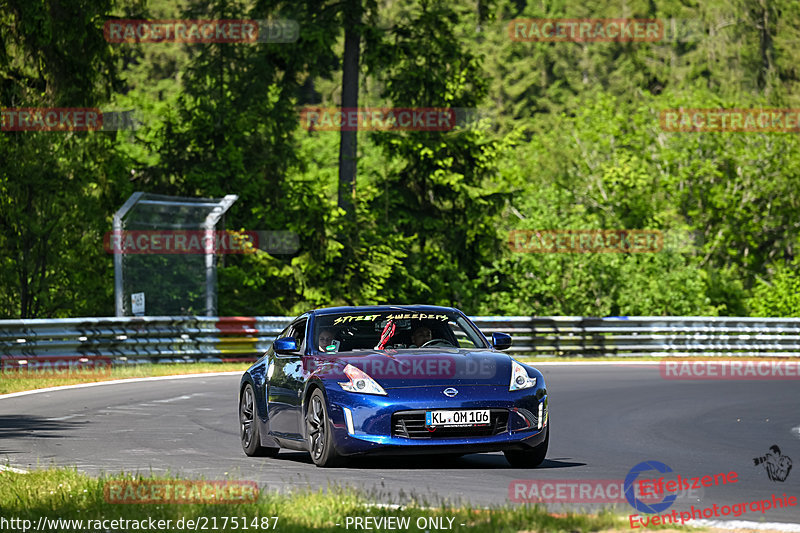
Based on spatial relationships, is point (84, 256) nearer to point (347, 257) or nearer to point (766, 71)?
point (347, 257)

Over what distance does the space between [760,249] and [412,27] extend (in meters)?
21.3

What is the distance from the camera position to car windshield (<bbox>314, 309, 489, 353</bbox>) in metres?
12.2

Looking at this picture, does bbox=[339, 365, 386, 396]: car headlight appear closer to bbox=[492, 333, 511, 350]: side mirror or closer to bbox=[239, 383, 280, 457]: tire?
bbox=[492, 333, 511, 350]: side mirror

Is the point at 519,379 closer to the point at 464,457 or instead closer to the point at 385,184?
the point at 464,457

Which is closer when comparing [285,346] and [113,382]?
[285,346]

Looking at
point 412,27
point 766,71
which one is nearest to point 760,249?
point 766,71

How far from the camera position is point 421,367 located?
11242 mm

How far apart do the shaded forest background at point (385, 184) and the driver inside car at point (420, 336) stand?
70.4ft
